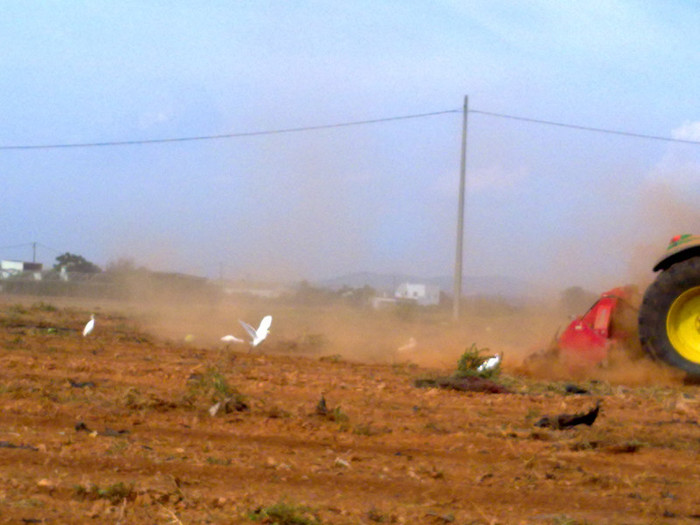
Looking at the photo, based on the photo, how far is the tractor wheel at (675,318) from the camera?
979cm

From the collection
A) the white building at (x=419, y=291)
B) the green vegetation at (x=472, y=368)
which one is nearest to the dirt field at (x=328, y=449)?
the green vegetation at (x=472, y=368)

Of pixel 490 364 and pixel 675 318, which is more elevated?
pixel 675 318

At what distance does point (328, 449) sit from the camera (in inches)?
236

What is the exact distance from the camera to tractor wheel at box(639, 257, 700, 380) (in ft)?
32.1

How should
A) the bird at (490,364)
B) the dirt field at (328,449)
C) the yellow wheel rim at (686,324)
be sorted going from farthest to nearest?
the bird at (490,364) < the yellow wheel rim at (686,324) < the dirt field at (328,449)

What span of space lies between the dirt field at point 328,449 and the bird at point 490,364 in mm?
387

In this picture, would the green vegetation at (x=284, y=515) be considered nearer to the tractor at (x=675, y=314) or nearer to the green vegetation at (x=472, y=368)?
the green vegetation at (x=472, y=368)

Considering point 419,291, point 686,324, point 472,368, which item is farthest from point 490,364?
point 419,291

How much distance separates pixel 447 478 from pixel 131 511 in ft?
6.73

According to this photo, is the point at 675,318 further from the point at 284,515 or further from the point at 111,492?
the point at 111,492

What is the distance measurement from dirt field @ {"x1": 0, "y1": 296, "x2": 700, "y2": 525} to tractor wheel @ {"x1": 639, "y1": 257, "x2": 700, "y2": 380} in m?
0.35

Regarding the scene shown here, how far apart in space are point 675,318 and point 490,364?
2.42 m

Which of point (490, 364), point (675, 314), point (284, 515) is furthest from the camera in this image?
point (490, 364)

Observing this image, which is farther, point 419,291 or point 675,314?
point 419,291
